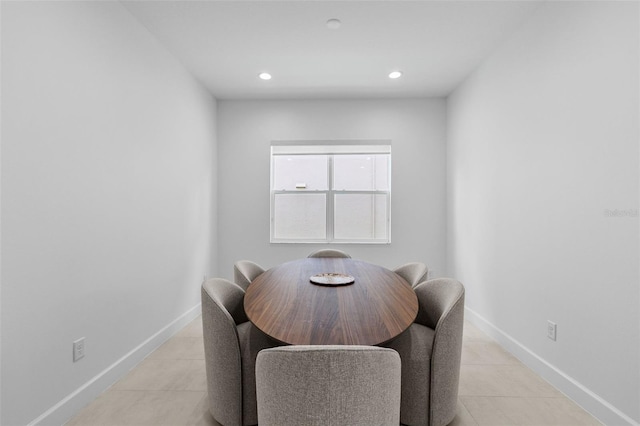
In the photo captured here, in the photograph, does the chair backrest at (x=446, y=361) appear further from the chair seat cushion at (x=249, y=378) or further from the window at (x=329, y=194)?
the window at (x=329, y=194)

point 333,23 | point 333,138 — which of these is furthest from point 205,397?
point 333,138

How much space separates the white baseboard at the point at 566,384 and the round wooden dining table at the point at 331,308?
4.17ft

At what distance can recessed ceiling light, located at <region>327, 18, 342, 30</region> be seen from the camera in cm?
258

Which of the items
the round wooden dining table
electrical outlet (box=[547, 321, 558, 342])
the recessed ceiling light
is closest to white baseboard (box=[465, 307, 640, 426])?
electrical outlet (box=[547, 321, 558, 342])

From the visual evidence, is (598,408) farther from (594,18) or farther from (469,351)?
(594,18)

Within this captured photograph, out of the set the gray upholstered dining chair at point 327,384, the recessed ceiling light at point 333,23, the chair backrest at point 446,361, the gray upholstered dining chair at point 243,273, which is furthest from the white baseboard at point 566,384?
the recessed ceiling light at point 333,23

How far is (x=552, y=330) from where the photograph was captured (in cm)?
227

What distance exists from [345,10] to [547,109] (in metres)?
1.71

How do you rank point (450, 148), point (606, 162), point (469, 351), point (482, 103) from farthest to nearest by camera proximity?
point (450, 148) → point (482, 103) → point (469, 351) → point (606, 162)

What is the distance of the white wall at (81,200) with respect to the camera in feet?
5.22

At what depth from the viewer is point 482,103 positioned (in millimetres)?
3340

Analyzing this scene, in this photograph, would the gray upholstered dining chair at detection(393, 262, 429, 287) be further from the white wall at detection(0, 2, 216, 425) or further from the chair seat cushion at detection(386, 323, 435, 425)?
the white wall at detection(0, 2, 216, 425)

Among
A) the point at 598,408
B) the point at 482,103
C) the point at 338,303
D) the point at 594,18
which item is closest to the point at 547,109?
the point at 594,18

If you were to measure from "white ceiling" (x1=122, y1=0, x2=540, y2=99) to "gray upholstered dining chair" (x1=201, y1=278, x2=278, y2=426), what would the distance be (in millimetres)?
2218
